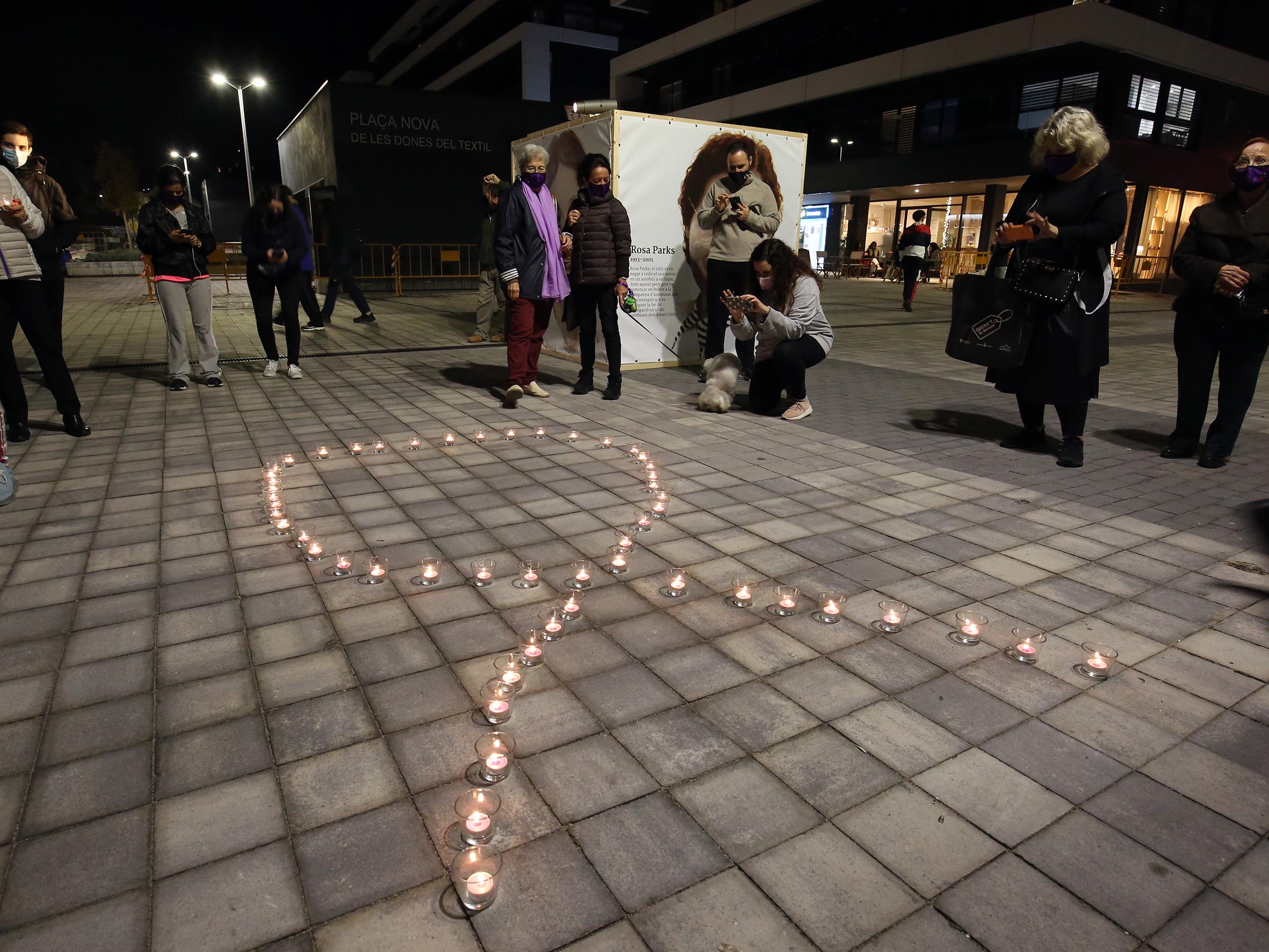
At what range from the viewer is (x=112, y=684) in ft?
8.62

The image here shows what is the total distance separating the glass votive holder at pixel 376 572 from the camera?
136 inches

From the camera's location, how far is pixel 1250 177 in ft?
15.8

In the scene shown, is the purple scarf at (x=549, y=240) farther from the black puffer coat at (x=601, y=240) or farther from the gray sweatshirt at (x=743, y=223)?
the gray sweatshirt at (x=743, y=223)

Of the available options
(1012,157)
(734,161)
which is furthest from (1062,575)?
(1012,157)

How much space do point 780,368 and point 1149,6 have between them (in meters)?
27.3

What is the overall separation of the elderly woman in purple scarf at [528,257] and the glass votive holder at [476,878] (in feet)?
17.4

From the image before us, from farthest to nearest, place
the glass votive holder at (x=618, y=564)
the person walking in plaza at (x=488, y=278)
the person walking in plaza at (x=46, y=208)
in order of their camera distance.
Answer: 1. the person walking in plaza at (x=488, y=278)
2. the person walking in plaza at (x=46, y=208)
3. the glass votive holder at (x=618, y=564)

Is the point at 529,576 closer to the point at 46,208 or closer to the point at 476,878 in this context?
the point at 476,878

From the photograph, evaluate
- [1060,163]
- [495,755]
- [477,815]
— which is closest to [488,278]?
[1060,163]

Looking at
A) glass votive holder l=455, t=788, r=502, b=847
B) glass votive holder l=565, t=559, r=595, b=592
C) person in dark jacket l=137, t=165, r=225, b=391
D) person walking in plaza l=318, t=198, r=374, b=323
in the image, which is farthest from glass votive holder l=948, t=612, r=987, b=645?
person walking in plaza l=318, t=198, r=374, b=323

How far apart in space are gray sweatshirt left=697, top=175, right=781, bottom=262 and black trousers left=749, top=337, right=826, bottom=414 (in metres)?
1.92

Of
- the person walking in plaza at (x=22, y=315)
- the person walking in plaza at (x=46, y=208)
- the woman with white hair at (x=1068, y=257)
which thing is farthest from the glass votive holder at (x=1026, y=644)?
the person walking in plaza at (x=46, y=208)

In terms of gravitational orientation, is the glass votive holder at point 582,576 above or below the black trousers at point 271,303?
below

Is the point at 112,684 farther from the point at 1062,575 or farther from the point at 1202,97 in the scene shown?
the point at 1202,97
